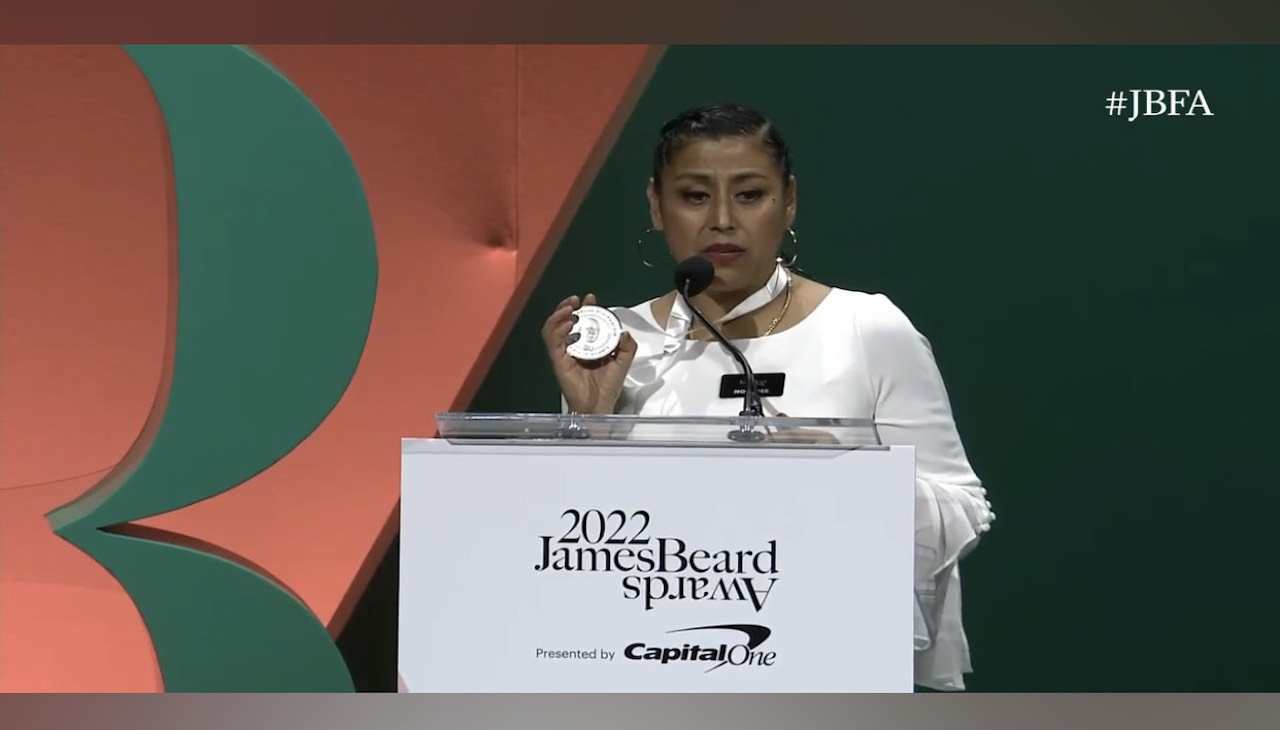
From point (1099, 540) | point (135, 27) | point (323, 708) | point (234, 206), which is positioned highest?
point (135, 27)

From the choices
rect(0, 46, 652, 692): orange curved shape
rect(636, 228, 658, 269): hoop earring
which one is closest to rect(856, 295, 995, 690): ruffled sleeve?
rect(636, 228, 658, 269): hoop earring

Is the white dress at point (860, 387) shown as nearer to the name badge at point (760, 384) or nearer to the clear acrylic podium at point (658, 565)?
the name badge at point (760, 384)

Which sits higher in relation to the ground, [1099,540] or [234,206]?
[234,206]

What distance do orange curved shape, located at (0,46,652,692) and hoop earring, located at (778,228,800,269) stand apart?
562mm

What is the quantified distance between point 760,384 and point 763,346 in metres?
0.13

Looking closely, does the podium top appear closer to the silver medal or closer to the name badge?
the silver medal

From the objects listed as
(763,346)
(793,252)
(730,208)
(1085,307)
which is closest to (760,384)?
(763,346)

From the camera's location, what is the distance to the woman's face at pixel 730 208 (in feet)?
9.67

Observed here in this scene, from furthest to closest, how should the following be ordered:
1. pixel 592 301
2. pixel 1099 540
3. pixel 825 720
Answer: pixel 1099 540 < pixel 592 301 < pixel 825 720

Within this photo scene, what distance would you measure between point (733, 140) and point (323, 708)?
1.43 metres

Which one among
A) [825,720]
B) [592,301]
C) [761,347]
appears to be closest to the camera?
[825,720]

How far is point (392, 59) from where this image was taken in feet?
11.4

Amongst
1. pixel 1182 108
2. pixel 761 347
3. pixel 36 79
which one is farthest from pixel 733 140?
pixel 36 79

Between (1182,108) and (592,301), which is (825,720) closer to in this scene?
(592,301)
